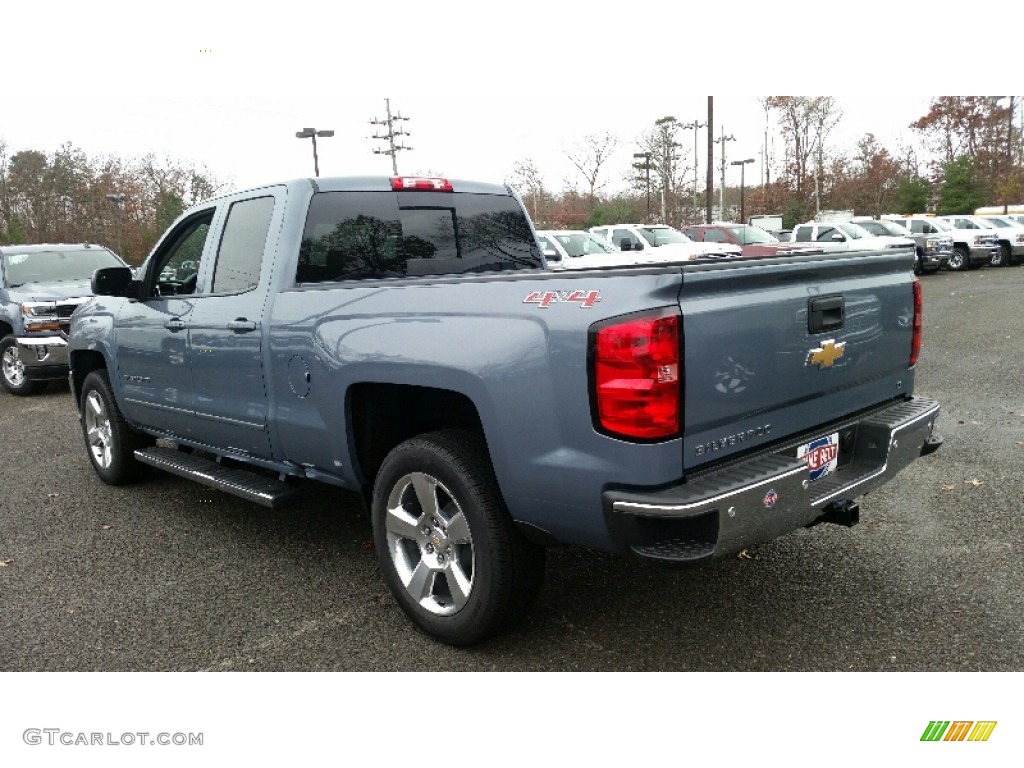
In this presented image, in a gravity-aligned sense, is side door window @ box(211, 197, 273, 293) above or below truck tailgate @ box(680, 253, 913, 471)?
above

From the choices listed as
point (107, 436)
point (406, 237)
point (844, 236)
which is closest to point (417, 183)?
point (406, 237)

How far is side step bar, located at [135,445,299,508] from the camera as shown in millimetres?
3887

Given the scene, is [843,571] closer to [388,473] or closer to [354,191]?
[388,473]

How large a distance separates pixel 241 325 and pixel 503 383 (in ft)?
5.98

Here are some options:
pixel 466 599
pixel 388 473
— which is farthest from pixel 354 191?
pixel 466 599

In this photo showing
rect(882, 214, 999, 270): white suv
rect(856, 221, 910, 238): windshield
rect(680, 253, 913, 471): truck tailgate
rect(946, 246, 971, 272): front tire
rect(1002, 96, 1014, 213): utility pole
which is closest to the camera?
rect(680, 253, 913, 471): truck tailgate

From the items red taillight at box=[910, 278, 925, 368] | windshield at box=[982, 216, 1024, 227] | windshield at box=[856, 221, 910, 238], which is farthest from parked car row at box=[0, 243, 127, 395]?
windshield at box=[982, 216, 1024, 227]

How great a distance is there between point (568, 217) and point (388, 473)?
183ft

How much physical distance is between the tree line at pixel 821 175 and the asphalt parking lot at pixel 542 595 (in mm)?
43199

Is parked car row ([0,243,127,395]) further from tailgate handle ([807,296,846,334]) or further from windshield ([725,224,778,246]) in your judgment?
windshield ([725,224,778,246])

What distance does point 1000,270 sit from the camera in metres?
24.8

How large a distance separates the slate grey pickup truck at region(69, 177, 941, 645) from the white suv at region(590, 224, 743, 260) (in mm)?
13736

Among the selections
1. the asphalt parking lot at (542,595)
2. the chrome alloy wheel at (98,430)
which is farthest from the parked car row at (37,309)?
the asphalt parking lot at (542,595)

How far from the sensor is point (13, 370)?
9.84 m
